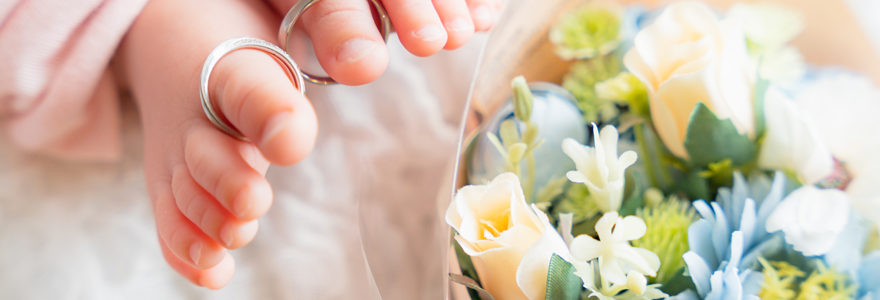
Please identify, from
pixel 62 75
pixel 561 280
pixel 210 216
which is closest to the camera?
pixel 561 280

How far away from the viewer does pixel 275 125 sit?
0.99 ft

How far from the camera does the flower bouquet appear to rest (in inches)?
10.6

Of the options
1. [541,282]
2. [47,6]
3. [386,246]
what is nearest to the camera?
[541,282]

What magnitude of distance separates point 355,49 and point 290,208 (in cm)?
22

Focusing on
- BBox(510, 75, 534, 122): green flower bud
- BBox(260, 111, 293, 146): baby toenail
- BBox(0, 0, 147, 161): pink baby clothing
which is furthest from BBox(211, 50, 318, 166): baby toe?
BBox(0, 0, 147, 161): pink baby clothing

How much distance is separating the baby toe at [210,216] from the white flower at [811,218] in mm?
270

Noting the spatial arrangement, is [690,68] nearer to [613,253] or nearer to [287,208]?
[613,253]

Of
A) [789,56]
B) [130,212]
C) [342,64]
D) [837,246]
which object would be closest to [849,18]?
[789,56]

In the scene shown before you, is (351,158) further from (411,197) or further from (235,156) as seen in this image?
(235,156)

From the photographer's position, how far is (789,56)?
344 mm

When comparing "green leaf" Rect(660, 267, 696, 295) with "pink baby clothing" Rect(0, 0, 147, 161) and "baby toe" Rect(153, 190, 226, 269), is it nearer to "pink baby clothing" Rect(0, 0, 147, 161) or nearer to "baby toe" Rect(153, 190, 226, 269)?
"baby toe" Rect(153, 190, 226, 269)

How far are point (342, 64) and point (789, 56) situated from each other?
0.25 meters

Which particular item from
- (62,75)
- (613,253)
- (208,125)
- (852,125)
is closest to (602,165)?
(613,253)

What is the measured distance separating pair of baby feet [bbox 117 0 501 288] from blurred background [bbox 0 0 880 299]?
0.08 metres
